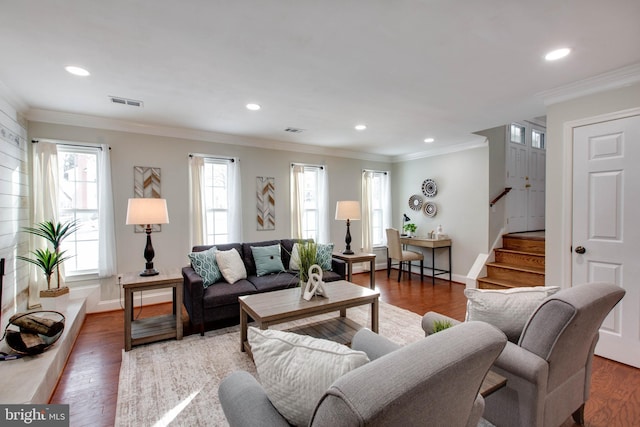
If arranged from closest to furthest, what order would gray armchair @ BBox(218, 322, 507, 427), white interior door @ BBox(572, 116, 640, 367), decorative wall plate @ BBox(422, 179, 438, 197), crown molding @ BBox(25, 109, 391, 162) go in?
gray armchair @ BBox(218, 322, 507, 427) → white interior door @ BBox(572, 116, 640, 367) → crown molding @ BBox(25, 109, 391, 162) → decorative wall plate @ BBox(422, 179, 438, 197)

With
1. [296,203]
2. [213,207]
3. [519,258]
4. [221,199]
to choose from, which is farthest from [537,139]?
[213,207]

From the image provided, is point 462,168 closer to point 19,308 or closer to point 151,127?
point 151,127

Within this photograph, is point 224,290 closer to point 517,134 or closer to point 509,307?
point 509,307

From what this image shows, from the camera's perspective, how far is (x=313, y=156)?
222 inches

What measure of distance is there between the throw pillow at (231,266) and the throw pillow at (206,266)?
0.21 feet

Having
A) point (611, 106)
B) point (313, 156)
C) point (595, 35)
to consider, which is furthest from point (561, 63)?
point (313, 156)

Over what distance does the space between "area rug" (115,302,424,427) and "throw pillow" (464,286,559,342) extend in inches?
56.4

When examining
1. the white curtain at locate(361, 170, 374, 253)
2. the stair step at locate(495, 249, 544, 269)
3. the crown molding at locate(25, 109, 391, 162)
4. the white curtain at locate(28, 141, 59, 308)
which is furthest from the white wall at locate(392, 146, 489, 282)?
the white curtain at locate(28, 141, 59, 308)

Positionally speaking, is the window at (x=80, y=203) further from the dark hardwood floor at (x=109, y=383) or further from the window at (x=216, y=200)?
the window at (x=216, y=200)

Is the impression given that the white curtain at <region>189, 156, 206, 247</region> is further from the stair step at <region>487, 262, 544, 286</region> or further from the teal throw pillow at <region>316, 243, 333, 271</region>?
the stair step at <region>487, 262, 544, 286</region>

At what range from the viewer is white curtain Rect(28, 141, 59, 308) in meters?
3.49

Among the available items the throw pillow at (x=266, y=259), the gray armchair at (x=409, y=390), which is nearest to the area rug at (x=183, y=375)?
the throw pillow at (x=266, y=259)

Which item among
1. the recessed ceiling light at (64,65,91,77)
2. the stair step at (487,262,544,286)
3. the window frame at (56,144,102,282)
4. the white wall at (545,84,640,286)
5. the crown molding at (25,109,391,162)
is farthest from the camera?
the stair step at (487,262,544,286)

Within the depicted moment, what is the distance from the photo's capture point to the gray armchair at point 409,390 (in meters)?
0.68
